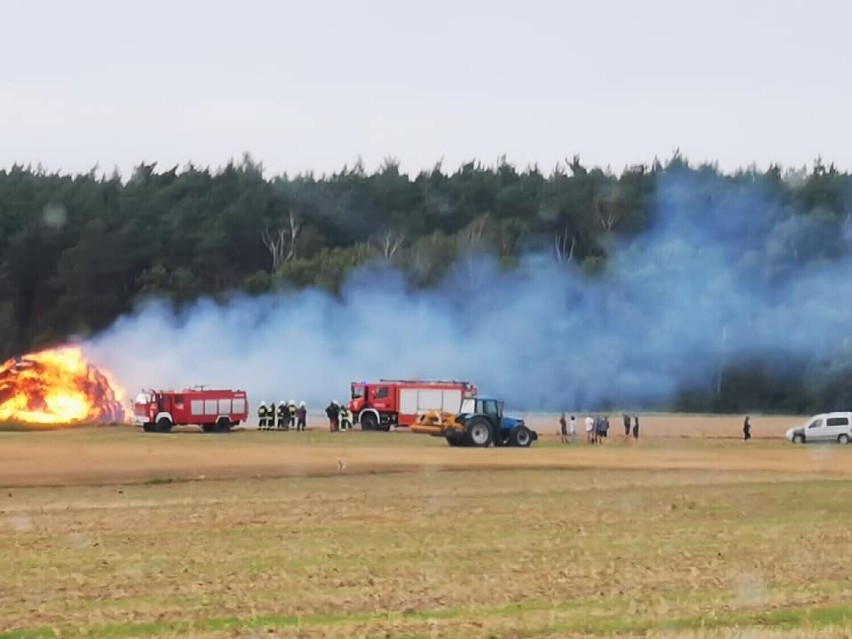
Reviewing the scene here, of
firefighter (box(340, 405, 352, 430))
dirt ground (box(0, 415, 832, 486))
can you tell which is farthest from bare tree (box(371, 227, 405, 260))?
dirt ground (box(0, 415, 832, 486))

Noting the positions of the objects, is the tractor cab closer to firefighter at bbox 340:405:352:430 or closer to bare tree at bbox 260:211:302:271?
firefighter at bbox 340:405:352:430

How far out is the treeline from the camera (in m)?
106

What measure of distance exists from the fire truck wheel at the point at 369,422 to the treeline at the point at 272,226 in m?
15.2

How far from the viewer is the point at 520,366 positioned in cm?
9025

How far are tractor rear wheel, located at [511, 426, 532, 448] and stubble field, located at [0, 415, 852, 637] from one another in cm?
1160

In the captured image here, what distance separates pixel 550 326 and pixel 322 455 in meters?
38.6

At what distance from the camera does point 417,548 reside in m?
24.1

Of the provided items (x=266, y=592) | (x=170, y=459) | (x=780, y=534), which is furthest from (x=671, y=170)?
(x=266, y=592)

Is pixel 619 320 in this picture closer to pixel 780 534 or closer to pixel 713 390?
pixel 713 390

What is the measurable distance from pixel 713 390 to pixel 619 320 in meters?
11.6

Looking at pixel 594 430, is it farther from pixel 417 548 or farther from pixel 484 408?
pixel 417 548

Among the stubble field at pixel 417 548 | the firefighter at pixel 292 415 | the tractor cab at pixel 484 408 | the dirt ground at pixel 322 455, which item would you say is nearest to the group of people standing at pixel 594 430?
the dirt ground at pixel 322 455

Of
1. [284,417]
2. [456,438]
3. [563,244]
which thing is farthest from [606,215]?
[456,438]

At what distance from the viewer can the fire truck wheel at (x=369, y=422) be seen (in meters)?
77.1
